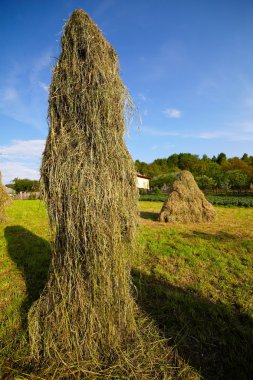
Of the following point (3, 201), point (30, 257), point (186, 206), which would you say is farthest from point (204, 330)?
point (3, 201)

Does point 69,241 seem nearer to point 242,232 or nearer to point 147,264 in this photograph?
point 147,264

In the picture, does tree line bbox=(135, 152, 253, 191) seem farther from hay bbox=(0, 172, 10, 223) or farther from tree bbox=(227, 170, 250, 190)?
hay bbox=(0, 172, 10, 223)

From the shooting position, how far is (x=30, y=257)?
5.44 meters

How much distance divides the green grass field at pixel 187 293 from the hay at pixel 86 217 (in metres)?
0.45

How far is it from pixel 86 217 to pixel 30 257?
4.09 metres

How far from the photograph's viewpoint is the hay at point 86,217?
227cm

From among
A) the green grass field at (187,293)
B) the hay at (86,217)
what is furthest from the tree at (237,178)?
the hay at (86,217)

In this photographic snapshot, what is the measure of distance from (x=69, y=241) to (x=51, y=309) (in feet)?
2.92

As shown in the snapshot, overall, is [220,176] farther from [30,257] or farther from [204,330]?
[204,330]

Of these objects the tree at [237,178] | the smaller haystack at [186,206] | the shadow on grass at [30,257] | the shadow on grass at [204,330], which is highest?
the tree at [237,178]

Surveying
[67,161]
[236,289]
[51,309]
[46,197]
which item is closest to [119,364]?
[51,309]

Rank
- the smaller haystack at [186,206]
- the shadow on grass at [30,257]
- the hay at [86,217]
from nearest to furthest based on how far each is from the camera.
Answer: the hay at [86,217], the shadow on grass at [30,257], the smaller haystack at [186,206]

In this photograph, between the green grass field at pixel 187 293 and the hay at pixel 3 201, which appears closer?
the green grass field at pixel 187 293

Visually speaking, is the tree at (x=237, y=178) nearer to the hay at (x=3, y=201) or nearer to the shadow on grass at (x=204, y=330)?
the hay at (x=3, y=201)
